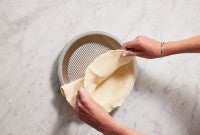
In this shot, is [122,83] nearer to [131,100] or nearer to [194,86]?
[131,100]

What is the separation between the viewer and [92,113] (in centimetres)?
79

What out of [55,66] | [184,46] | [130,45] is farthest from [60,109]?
[184,46]

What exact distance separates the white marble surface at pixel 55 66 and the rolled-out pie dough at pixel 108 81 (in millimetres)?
74

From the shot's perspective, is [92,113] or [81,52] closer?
[92,113]

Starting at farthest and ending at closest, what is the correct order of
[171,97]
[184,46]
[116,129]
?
[171,97], [184,46], [116,129]

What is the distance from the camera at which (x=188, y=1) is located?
104 cm

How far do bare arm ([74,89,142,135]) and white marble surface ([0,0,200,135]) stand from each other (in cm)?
14

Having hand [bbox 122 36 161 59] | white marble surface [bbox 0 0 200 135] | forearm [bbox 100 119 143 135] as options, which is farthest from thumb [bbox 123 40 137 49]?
forearm [bbox 100 119 143 135]

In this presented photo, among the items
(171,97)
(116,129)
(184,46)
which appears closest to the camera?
(116,129)

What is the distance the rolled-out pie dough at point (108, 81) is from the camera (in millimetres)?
870

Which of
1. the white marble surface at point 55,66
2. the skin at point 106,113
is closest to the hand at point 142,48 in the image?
the skin at point 106,113

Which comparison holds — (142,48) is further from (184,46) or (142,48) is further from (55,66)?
(55,66)

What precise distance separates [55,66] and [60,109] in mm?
127

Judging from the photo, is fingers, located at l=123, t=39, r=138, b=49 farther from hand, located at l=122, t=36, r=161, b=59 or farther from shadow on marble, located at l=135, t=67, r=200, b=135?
shadow on marble, located at l=135, t=67, r=200, b=135
